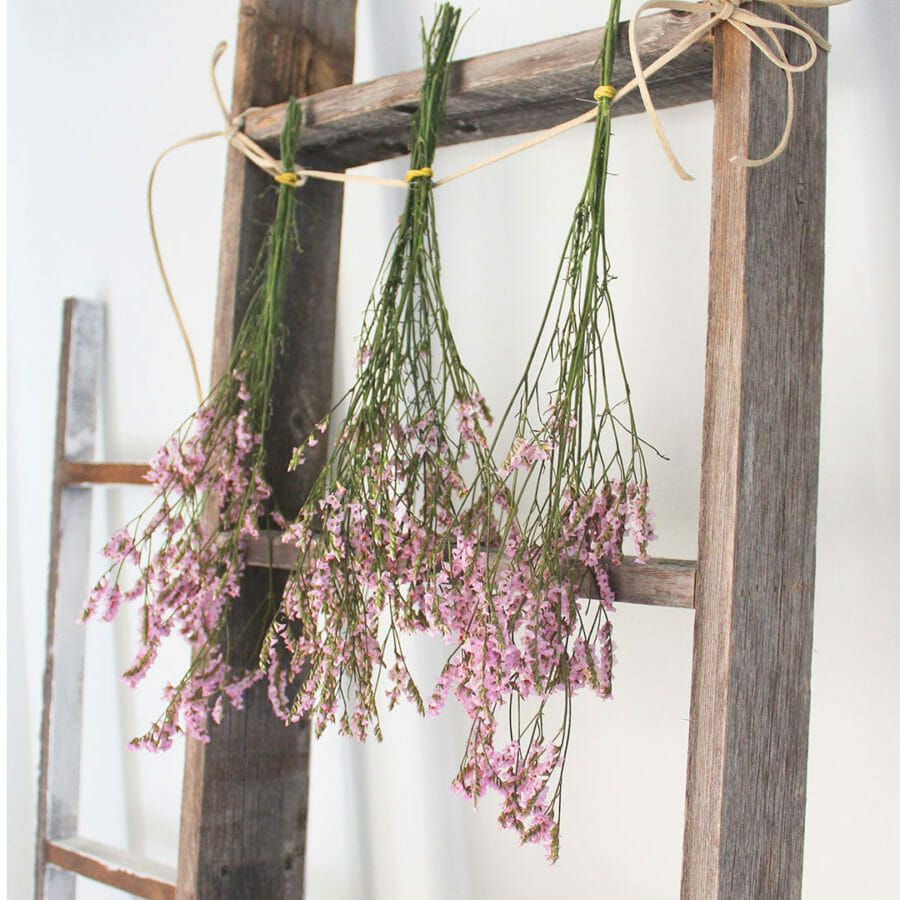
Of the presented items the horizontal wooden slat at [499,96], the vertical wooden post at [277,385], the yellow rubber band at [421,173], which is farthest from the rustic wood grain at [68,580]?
the yellow rubber band at [421,173]

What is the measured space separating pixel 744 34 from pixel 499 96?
26 centimetres

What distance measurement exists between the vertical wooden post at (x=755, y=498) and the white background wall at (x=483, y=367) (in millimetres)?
139

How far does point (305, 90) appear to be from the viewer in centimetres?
119

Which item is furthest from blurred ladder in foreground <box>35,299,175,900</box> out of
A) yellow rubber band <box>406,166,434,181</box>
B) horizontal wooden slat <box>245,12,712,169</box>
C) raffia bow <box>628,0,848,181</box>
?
raffia bow <box>628,0,848,181</box>

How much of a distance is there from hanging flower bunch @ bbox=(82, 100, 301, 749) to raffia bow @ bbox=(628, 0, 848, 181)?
434 millimetres

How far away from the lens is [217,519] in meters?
1.11

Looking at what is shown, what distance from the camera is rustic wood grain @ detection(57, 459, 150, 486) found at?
1.42 meters

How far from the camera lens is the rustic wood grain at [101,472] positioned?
1424mm

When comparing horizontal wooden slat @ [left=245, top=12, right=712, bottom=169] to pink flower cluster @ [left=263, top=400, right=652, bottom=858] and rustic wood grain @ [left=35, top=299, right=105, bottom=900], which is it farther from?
rustic wood grain @ [left=35, top=299, right=105, bottom=900]

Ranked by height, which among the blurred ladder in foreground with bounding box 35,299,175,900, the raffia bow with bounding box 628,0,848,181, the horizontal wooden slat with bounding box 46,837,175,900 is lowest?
the horizontal wooden slat with bounding box 46,837,175,900

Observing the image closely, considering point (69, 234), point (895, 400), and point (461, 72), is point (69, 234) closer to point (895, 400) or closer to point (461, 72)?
point (461, 72)

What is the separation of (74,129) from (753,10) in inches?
52.6

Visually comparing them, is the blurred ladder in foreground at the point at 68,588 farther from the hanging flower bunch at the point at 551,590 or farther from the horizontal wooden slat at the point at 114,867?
the hanging flower bunch at the point at 551,590

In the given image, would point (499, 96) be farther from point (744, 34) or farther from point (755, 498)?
point (755, 498)
